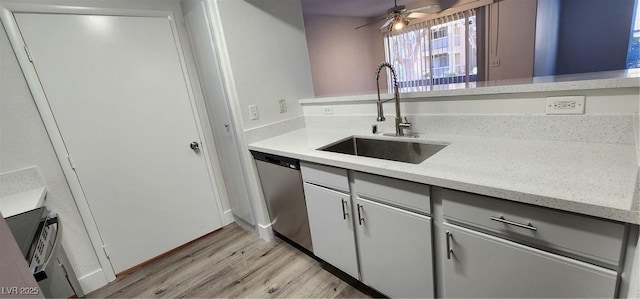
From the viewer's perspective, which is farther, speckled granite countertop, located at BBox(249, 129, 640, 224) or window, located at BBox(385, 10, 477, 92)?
window, located at BBox(385, 10, 477, 92)

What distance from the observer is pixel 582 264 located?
76 centimetres

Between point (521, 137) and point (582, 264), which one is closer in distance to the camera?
point (582, 264)

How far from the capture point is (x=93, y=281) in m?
1.94

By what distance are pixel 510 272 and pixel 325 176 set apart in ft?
2.90

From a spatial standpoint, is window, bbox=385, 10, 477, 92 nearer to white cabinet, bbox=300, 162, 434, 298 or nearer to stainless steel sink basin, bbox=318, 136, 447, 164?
stainless steel sink basin, bbox=318, 136, 447, 164

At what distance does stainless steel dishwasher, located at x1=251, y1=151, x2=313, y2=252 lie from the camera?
176 cm

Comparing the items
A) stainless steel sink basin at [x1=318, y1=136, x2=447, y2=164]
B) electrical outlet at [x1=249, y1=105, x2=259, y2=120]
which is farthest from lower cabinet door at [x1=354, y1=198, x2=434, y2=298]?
electrical outlet at [x1=249, y1=105, x2=259, y2=120]

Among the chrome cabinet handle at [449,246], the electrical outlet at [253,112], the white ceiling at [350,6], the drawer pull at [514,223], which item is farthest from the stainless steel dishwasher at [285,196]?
the white ceiling at [350,6]

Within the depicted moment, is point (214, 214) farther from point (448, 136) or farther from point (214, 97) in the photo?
point (448, 136)

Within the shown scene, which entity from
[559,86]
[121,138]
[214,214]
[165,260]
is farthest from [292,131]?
[559,86]

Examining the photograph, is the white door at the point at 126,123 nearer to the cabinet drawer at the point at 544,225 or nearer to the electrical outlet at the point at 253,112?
the electrical outlet at the point at 253,112

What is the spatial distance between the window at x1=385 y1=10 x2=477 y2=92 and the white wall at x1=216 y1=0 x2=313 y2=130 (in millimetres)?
2936

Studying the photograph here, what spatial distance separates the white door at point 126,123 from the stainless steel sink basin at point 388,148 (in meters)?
1.32

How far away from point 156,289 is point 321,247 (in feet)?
3.93
